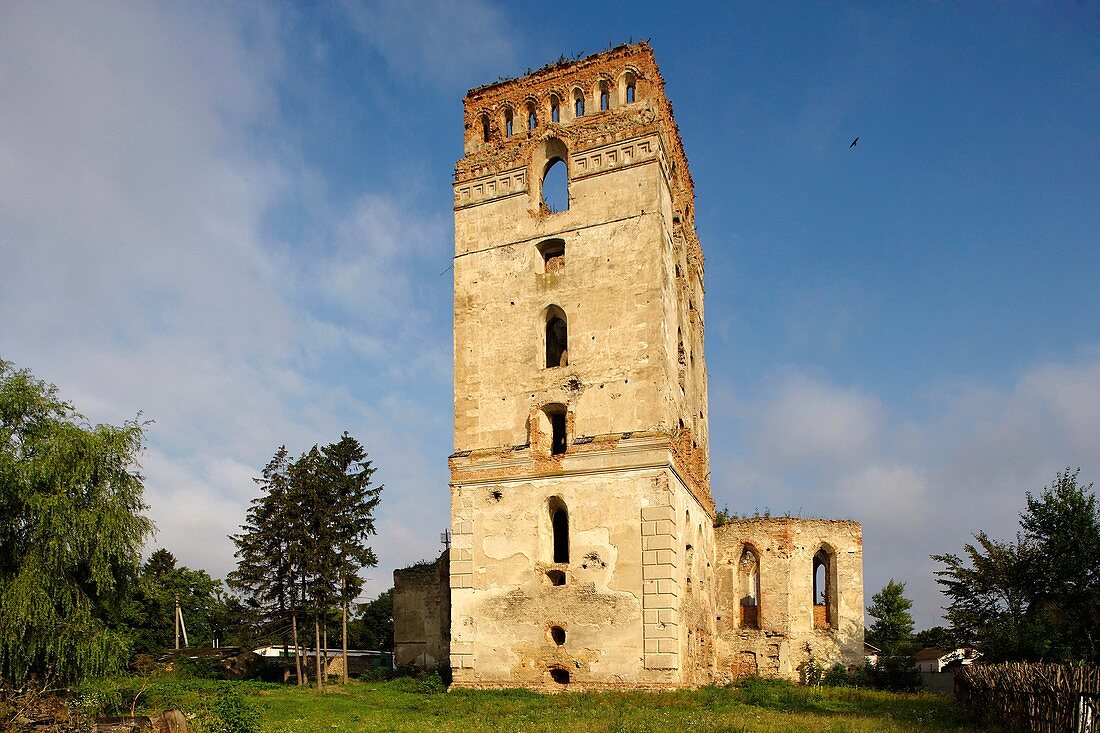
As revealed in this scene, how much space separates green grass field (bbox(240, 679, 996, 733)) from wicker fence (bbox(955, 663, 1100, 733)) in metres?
0.53

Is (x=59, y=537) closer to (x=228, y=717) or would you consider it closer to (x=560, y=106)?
(x=228, y=717)

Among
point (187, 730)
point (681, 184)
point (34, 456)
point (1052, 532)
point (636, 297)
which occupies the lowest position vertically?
point (187, 730)

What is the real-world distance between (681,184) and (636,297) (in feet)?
20.4

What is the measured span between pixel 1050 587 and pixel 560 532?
10674 mm

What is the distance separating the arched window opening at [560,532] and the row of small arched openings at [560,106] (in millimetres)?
10211

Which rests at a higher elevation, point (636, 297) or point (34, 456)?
point (636, 297)

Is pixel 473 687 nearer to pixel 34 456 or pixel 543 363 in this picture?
pixel 543 363

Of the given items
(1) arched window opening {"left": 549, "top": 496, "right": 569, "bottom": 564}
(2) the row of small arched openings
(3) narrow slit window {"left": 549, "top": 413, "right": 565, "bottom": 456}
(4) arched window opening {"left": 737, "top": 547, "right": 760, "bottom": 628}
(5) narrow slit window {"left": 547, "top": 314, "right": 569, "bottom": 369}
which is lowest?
(4) arched window opening {"left": 737, "top": 547, "right": 760, "bottom": 628}

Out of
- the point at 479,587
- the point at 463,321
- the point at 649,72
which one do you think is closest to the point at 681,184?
the point at 649,72

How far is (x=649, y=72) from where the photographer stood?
76.9 feet

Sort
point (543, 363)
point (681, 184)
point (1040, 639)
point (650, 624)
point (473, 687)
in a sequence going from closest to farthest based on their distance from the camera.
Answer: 1. point (1040, 639)
2. point (650, 624)
3. point (473, 687)
4. point (543, 363)
5. point (681, 184)

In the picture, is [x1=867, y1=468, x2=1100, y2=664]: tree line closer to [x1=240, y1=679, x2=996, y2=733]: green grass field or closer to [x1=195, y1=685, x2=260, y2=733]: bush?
[x1=240, y1=679, x2=996, y2=733]: green grass field

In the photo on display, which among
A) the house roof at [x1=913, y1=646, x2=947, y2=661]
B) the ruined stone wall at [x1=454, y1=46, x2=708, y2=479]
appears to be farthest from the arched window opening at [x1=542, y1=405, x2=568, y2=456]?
the house roof at [x1=913, y1=646, x2=947, y2=661]

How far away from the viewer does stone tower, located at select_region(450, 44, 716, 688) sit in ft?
67.0
